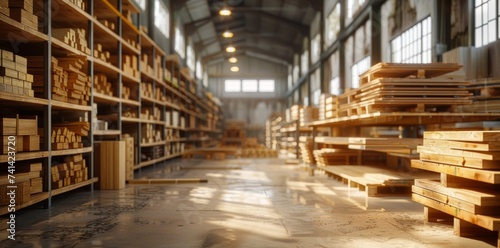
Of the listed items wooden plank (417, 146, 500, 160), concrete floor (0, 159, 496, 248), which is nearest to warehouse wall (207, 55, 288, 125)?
concrete floor (0, 159, 496, 248)

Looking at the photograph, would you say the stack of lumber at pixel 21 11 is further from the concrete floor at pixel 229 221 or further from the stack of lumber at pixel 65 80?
the concrete floor at pixel 229 221

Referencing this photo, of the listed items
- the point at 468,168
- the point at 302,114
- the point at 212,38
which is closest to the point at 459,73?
the point at 468,168

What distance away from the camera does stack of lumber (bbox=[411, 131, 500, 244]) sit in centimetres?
372

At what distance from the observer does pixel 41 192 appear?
5848mm

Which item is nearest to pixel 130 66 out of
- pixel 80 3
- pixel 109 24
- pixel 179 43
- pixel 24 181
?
pixel 109 24

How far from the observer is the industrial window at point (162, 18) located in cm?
1801

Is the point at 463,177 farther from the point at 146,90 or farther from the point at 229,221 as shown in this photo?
the point at 146,90

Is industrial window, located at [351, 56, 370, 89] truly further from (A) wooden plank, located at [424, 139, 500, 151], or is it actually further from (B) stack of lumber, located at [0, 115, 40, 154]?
(B) stack of lumber, located at [0, 115, 40, 154]

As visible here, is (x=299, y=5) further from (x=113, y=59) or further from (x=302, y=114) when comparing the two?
(x=113, y=59)

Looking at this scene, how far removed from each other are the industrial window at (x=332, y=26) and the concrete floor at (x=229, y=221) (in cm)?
1390

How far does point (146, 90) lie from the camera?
40.4 ft

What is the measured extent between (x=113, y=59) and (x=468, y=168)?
7.99m

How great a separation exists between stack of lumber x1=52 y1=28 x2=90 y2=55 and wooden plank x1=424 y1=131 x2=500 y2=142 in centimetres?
549

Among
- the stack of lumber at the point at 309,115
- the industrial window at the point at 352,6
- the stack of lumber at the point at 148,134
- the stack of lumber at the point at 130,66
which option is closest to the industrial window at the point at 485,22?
the industrial window at the point at 352,6
